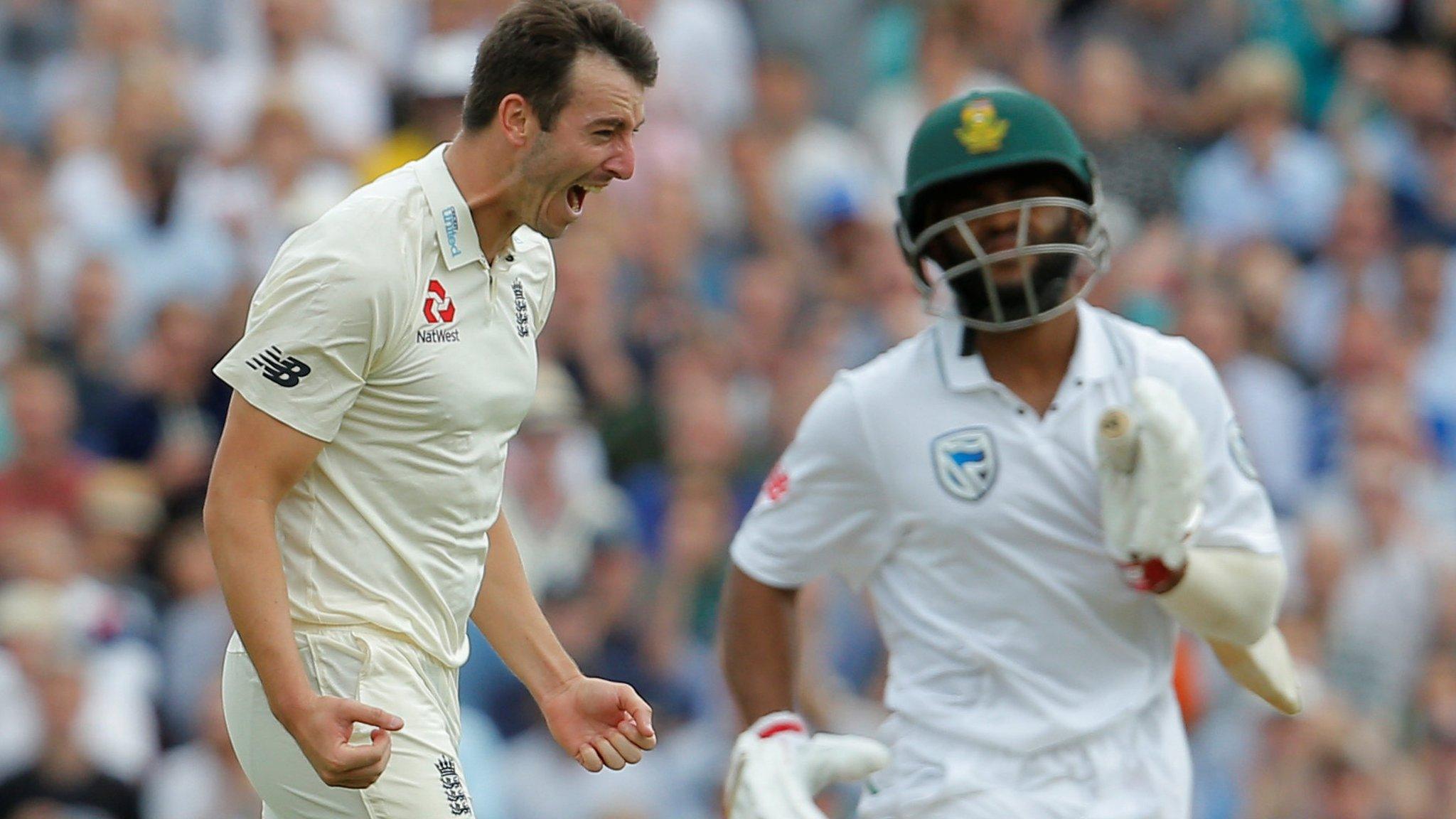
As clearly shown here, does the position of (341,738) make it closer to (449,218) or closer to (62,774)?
(449,218)

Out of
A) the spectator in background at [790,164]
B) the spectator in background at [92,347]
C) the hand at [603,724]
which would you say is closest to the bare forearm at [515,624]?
the hand at [603,724]

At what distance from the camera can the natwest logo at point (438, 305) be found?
13.2ft

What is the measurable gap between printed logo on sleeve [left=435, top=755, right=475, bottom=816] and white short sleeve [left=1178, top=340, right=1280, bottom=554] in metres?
1.76

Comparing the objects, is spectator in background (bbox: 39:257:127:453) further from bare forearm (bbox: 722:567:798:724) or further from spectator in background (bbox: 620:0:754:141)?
bare forearm (bbox: 722:567:798:724)

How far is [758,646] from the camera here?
5.16m

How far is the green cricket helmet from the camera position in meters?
4.86

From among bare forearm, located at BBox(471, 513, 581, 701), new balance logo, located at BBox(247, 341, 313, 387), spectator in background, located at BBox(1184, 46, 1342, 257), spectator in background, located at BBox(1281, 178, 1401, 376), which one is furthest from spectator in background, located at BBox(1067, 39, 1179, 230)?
new balance logo, located at BBox(247, 341, 313, 387)

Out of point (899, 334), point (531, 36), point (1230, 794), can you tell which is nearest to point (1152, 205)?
point (899, 334)

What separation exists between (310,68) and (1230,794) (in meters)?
5.38

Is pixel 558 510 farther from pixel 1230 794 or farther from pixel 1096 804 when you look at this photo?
pixel 1096 804

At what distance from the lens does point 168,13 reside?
434 inches

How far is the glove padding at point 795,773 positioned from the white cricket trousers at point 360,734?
68cm

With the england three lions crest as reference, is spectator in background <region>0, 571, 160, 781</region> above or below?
below

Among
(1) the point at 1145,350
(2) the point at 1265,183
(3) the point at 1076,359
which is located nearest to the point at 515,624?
(3) the point at 1076,359
